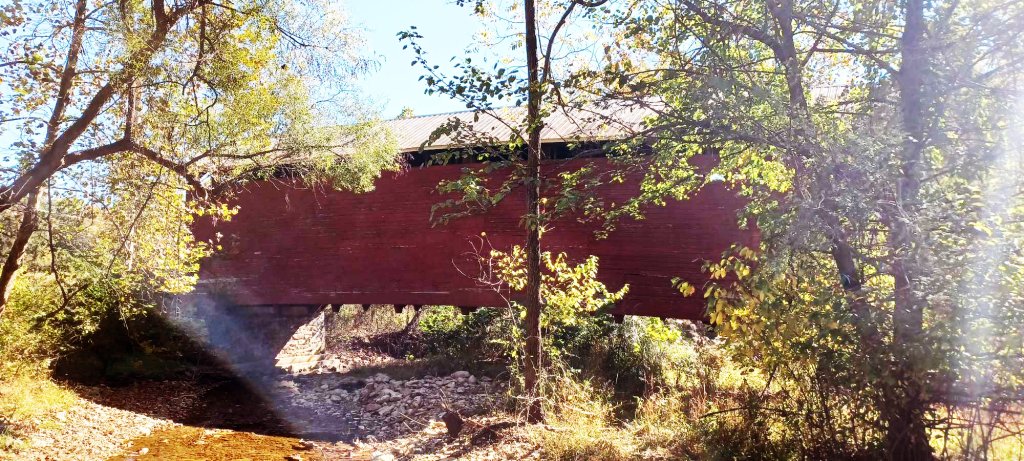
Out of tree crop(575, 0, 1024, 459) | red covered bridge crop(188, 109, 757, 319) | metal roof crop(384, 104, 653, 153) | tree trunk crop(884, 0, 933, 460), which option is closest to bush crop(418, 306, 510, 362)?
red covered bridge crop(188, 109, 757, 319)

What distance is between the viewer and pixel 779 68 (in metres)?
3.94

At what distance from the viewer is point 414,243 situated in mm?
9562

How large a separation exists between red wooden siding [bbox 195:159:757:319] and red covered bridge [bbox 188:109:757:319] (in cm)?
1

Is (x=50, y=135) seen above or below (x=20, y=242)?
above

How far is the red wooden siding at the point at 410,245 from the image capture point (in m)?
7.75

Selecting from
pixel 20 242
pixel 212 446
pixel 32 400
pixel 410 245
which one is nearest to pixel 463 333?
pixel 410 245

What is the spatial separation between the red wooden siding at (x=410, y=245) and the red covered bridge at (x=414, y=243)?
14 millimetres

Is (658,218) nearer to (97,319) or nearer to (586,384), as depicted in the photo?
(586,384)

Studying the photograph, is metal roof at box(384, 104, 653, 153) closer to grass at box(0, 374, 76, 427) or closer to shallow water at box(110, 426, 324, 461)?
shallow water at box(110, 426, 324, 461)

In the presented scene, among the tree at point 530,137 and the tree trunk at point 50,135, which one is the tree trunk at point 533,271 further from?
the tree trunk at point 50,135

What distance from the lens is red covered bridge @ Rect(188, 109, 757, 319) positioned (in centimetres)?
776

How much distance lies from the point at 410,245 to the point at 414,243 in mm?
78

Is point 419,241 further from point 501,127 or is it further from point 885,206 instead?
point 885,206

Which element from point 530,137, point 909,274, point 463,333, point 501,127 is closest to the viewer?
point 909,274
